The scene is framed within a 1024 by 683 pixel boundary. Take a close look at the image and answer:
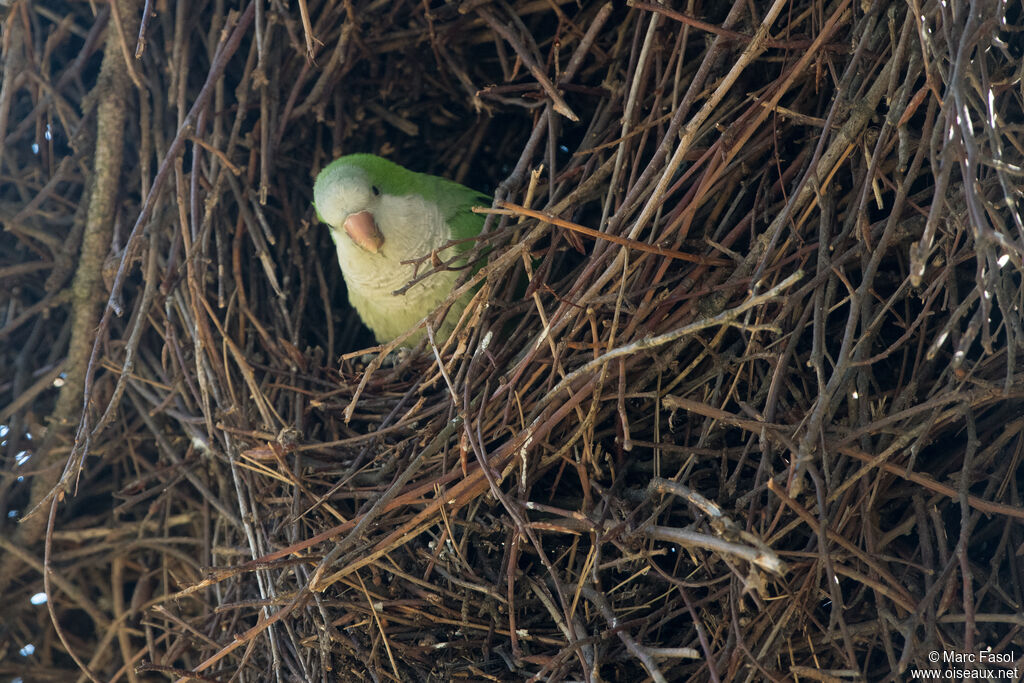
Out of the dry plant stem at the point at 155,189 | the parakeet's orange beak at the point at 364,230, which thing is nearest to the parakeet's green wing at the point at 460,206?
the parakeet's orange beak at the point at 364,230

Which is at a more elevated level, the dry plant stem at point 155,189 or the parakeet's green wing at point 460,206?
the dry plant stem at point 155,189

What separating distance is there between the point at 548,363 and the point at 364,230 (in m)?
0.91

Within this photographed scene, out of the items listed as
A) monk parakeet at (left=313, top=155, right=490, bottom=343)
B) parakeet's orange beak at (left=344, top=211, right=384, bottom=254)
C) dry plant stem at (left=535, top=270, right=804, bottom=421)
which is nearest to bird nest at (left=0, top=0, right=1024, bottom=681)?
dry plant stem at (left=535, top=270, right=804, bottom=421)

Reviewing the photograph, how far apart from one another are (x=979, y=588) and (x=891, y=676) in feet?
1.27

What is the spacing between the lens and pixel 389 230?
8.72 feet

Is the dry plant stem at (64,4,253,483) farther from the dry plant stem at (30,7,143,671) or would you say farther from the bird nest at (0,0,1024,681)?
the dry plant stem at (30,7,143,671)

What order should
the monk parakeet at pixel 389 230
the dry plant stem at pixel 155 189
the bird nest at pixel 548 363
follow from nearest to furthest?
the bird nest at pixel 548 363, the dry plant stem at pixel 155 189, the monk parakeet at pixel 389 230

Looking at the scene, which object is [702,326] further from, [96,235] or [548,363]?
[96,235]

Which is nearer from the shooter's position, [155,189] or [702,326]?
[702,326]

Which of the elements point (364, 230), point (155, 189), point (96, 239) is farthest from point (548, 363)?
point (96, 239)

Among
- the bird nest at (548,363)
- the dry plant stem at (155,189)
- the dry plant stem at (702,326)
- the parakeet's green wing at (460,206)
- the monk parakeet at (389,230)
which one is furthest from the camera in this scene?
the parakeet's green wing at (460,206)

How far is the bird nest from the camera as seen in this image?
170 cm

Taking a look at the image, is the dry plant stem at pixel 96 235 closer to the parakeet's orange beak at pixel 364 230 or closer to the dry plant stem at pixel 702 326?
the parakeet's orange beak at pixel 364 230

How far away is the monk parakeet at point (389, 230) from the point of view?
2570mm
